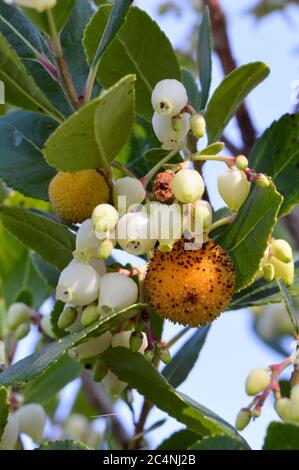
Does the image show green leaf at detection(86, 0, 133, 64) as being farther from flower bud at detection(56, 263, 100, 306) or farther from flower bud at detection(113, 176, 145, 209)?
flower bud at detection(56, 263, 100, 306)

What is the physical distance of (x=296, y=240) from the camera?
2.01 metres

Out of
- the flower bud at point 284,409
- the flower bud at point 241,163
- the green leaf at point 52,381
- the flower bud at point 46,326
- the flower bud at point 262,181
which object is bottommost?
the green leaf at point 52,381

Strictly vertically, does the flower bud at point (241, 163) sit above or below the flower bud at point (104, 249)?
above

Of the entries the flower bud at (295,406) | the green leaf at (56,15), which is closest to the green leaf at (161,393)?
the flower bud at (295,406)

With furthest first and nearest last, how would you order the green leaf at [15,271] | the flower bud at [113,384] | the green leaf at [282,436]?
the green leaf at [15,271]
the flower bud at [113,384]
the green leaf at [282,436]

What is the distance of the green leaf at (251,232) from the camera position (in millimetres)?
1121

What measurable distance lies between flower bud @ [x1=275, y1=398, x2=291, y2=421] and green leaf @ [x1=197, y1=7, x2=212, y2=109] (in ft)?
1.64

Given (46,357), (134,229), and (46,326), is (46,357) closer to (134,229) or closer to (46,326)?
(134,229)

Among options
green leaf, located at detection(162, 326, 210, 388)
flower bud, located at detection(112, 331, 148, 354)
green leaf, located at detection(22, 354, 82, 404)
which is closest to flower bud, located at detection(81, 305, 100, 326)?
flower bud, located at detection(112, 331, 148, 354)

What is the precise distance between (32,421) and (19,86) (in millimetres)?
619

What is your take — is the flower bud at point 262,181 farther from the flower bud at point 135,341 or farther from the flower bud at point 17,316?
the flower bud at point 17,316

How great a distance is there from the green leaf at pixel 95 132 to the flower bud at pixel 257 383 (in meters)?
0.34
